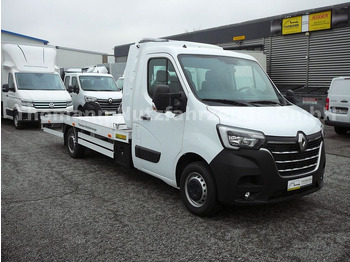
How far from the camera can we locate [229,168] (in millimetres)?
3756

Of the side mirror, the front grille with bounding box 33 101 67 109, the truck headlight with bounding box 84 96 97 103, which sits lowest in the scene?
the front grille with bounding box 33 101 67 109

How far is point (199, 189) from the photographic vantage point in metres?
4.18

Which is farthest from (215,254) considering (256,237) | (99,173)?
(99,173)

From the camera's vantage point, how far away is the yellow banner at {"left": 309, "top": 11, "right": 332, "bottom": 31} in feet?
58.4

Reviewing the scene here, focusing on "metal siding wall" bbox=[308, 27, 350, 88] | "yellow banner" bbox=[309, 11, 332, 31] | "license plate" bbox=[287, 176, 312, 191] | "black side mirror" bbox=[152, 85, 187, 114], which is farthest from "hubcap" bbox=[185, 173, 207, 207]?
"yellow banner" bbox=[309, 11, 332, 31]

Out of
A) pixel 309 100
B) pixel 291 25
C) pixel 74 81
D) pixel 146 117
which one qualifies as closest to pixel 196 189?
pixel 146 117

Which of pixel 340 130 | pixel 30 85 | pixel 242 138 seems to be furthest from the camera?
pixel 30 85

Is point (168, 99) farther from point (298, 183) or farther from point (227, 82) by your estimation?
point (298, 183)

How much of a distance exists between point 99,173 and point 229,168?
3.30 m

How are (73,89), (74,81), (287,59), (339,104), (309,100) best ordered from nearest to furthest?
(339,104) → (73,89) → (74,81) → (309,100) → (287,59)

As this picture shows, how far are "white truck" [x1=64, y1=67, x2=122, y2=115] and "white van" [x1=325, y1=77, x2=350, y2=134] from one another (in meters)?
7.40

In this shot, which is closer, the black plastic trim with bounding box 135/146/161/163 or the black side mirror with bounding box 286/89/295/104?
the black plastic trim with bounding box 135/146/161/163

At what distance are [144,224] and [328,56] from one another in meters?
17.4

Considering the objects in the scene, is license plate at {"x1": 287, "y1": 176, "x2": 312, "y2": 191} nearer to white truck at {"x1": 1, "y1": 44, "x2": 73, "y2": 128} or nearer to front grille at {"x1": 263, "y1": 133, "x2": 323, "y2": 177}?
front grille at {"x1": 263, "y1": 133, "x2": 323, "y2": 177}
